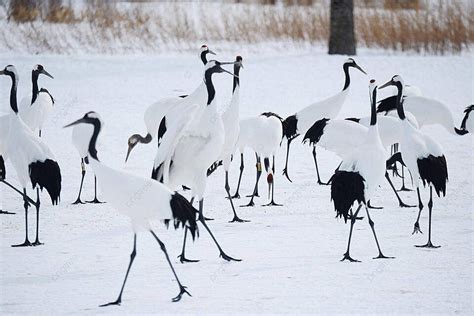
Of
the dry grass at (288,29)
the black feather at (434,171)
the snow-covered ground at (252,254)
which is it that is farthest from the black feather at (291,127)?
the dry grass at (288,29)

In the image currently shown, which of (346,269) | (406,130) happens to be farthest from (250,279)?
(406,130)

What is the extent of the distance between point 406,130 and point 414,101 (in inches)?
120

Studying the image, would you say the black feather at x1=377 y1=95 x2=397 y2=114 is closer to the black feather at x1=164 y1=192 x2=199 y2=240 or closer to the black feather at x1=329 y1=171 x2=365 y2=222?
the black feather at x1=329 y1=171 x2=365 y2=222

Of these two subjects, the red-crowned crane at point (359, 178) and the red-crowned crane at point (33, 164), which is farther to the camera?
the red-crowned crane at point (33, 164)

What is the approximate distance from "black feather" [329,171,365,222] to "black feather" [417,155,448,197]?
775 millimetres

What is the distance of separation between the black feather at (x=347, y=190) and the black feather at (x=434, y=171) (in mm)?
775

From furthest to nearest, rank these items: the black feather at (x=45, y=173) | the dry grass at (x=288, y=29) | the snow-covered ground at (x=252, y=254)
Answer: the dry grass at (x=288, y=29), the black feather at (x=45, y=173), the snow-covered ground at (x=252, y=254)

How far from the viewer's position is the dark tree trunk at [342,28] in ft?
55.8

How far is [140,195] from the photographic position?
5.59 metres

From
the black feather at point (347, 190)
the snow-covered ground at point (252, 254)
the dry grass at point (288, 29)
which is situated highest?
the dry grass at point (288, 29)

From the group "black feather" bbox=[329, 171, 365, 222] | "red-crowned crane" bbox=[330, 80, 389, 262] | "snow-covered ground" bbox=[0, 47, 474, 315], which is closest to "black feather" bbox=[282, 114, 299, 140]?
"snow-covered ground" bbox=[0, 47, 474, 315]

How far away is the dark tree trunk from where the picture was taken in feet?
55.8

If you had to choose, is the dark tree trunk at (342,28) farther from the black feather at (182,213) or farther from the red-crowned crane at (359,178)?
the black feather at (182,213)

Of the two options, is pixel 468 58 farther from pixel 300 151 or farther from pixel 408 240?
pixel 408 240
